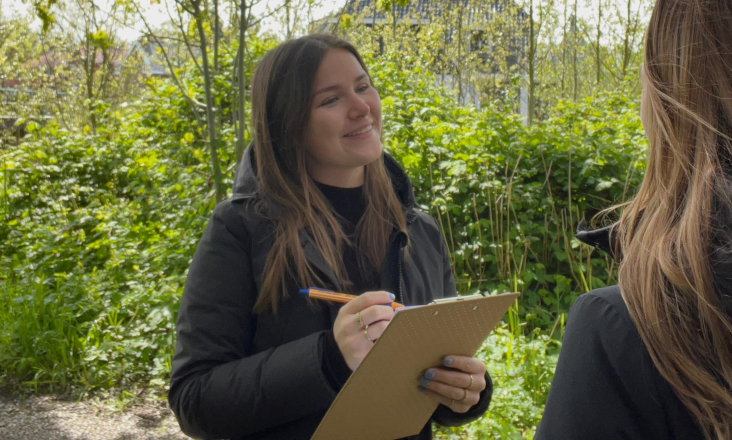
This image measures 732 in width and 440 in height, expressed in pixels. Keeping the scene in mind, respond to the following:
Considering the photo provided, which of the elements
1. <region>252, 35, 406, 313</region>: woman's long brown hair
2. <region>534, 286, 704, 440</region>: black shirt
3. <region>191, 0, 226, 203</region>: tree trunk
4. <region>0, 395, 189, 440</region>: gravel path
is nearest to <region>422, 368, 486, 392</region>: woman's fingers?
<region>252, 35, 406, 313</region>: woman's long brown hair

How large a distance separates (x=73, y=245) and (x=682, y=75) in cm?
521

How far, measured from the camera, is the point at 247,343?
5.21 ft

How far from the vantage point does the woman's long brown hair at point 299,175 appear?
1666 millimetres

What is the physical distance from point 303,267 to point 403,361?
0.42 meters

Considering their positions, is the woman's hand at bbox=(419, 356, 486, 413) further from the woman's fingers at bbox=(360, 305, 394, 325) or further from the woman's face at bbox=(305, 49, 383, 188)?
the woman's face at bbox=(305, 49, 383, 188)

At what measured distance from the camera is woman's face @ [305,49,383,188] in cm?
179

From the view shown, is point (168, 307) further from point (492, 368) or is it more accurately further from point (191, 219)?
point (492, 368)

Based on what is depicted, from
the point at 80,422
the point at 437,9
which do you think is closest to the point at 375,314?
the point at 80,422

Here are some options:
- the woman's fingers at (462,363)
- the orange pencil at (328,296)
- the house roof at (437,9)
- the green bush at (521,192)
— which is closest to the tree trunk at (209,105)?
the green bush at (521,192)

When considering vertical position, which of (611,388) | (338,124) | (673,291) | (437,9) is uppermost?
(437,9)

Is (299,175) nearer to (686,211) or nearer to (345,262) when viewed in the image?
(345,262)

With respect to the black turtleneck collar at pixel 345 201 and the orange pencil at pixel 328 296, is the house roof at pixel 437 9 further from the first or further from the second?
the orange pencil at pixel 328 296

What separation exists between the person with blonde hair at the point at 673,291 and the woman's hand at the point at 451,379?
1.48ft

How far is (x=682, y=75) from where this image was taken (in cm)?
86
